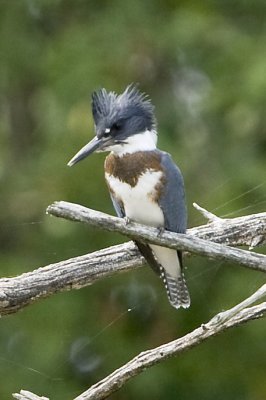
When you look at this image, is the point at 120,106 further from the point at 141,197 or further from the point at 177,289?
the point at 177,289

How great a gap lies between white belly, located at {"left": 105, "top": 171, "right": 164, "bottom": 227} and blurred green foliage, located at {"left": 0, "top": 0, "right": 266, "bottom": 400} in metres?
1.50

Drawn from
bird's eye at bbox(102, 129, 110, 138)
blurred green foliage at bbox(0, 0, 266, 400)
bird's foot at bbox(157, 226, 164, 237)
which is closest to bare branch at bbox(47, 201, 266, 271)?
bird's foot at bbox(157, 226, 164, 237)

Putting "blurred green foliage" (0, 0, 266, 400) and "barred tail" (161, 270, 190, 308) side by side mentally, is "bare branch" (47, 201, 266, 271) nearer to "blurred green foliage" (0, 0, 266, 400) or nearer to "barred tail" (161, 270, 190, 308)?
"barred tail" (161, 270, 190, 308)

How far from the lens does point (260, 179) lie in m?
4.80

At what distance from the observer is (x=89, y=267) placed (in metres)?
3.01

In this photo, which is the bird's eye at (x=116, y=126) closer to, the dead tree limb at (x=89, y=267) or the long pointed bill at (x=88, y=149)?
the long pointed bill at (x=88, y=149)

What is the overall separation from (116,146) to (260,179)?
1909mm

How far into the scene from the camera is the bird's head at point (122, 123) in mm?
2912

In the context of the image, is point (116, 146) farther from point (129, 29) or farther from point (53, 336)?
point (129, 29)

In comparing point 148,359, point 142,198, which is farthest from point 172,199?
point 148,359

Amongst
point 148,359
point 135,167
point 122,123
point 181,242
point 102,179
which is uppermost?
point 102,179

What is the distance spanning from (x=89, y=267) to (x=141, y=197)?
0.20 m

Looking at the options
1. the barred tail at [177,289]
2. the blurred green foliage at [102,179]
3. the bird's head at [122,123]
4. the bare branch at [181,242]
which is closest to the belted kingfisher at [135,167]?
the bird's head at [122,123]

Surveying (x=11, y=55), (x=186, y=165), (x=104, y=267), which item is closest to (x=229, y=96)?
(x=186, y=165)
